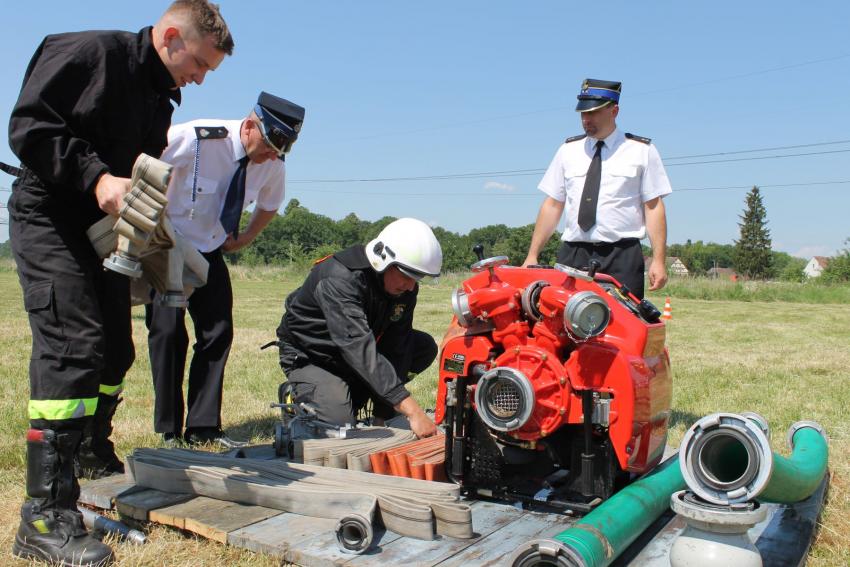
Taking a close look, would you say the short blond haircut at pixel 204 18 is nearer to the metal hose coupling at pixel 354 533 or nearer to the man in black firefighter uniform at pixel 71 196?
the man in black firefighter uniform at pixel 71 196

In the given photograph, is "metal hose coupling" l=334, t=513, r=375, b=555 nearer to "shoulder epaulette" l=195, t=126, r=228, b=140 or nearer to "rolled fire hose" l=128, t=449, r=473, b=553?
"rolled fire hose" l=128, t=449, r=473, b=553

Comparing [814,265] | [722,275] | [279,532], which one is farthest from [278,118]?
[814,265]

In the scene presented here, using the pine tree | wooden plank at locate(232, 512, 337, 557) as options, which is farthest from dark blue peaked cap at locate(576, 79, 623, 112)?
the pine tree

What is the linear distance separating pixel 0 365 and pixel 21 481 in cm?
472

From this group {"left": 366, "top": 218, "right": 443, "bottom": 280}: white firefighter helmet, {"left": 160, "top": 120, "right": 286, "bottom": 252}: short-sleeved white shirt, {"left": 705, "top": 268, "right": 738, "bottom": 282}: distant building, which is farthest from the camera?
{"left": 705, "top": 268, "right": 738, "bottom": 282}: distant building

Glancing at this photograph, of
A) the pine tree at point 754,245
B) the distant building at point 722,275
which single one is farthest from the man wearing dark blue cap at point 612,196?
the pine tree at point 754,245

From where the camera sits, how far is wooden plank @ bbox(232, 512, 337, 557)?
9.48 ft

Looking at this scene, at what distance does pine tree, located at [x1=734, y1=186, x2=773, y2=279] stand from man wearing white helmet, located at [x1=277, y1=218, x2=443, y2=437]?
83.4m

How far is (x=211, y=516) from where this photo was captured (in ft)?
10.5

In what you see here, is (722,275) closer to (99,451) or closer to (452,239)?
(99,451)

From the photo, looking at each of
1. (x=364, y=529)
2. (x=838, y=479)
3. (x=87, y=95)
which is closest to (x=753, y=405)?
(x=838, y=479)

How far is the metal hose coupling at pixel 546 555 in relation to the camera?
7.91 feet

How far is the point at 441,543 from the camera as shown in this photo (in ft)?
9.70

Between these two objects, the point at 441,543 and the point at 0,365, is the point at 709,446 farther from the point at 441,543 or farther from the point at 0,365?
the point at 0,365
